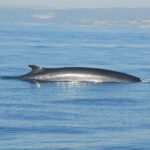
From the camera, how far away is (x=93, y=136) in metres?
11.4

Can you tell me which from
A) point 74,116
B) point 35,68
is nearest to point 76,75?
point 35,68

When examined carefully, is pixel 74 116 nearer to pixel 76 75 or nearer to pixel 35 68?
pixel 76 75

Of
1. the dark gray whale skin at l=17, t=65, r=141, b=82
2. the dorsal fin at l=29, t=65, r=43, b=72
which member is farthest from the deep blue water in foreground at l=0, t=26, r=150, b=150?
the dorsal fin at l=29, t=65, r=43, b=72

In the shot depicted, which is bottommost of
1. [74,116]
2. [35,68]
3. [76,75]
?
[74,116]

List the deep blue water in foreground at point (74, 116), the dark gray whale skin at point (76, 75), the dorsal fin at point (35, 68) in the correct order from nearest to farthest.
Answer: the deep blue water in foreground at point (74, 116)
the dorsal fin at point (35, 68)
the dark gray whale skin at point (76, 75)

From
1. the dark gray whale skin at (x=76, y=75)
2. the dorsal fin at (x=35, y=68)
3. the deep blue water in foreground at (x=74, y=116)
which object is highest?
the dorsal fin at (x=35, y=68)

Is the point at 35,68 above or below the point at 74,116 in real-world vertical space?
above

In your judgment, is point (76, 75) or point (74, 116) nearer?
point (74, 116)

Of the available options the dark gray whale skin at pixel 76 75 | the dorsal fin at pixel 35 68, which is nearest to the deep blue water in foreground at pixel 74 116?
the dark gray whale skin at pixel 76 75

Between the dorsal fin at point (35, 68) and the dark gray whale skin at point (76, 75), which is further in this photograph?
the dark gray whale skin at point (76, 75)

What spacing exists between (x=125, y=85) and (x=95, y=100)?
3351mm

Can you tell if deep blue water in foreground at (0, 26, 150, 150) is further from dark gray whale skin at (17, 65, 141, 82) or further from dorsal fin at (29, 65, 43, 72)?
dorsal fin at (29, 65, 43, 72)

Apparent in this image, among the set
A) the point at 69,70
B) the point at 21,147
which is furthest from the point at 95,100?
the point at 21,147

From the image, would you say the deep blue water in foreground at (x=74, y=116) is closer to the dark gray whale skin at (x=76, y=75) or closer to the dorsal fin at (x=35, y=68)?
the dark gray whale skin at (x=76, y=75)
